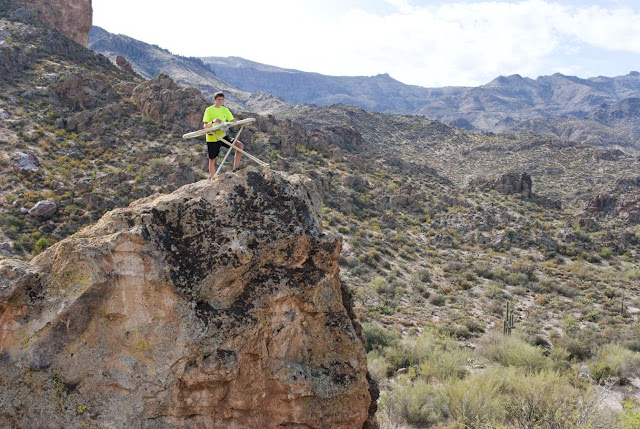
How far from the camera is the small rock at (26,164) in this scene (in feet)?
59.1

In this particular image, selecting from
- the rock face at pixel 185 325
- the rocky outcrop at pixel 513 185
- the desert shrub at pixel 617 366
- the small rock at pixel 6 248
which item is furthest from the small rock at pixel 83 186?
the rocky outcrop at pixel 513 185

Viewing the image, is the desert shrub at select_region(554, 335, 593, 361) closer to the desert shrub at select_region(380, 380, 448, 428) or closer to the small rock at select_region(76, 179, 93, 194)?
the desert shrub at select_region(380, 380, 448, 428)

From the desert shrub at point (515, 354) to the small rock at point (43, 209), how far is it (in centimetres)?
1553

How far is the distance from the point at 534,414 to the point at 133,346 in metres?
5.48

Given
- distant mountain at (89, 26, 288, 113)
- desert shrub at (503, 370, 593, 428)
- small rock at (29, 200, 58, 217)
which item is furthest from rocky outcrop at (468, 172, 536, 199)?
distant mountain at (89, 26, 288, 113)

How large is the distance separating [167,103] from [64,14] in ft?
56.0

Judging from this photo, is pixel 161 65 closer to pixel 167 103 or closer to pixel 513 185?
pixel 167 103

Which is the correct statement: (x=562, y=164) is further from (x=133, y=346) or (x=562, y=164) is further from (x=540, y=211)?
(x=133, y=346)

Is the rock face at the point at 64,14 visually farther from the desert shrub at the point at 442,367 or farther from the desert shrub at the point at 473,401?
the desert shrub at the point at 473,401

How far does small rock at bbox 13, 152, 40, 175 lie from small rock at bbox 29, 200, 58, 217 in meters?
2.75

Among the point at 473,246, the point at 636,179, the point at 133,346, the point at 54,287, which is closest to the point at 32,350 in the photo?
the point at 54,287

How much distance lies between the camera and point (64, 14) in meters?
35.8

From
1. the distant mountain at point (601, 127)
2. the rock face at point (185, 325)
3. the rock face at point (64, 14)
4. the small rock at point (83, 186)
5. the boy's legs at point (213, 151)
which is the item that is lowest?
the small rock at point (83, 186)

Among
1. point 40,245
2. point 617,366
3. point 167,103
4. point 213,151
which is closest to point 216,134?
point 213,151
